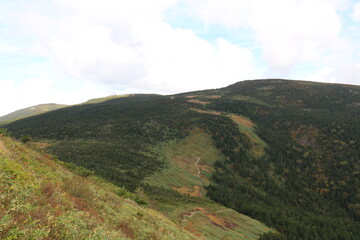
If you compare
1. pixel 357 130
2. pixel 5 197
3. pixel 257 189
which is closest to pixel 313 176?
pixel 257 189

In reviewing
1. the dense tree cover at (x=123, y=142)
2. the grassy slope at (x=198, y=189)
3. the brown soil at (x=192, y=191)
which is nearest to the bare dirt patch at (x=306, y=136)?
the grassy slope at (x=198, y=189)

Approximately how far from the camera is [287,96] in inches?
5989

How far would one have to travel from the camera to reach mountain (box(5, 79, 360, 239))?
106 ft

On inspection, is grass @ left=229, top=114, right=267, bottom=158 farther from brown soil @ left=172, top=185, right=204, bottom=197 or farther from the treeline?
brown soil @ left=172, top=185, right=204, bottom=197

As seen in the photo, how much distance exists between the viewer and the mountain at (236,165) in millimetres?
32250

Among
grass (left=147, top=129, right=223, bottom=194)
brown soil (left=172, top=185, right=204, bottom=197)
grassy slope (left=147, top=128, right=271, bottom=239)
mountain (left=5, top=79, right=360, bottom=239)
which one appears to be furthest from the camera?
grass (left=147, top=129, right=223, bottom=194)

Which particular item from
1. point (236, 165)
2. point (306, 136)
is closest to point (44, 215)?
point (236, 165)

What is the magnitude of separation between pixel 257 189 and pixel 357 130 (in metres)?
61.5

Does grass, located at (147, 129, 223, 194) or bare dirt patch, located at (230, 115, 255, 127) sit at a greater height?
bare dirt patch, located at (230, 115, 255, 127)

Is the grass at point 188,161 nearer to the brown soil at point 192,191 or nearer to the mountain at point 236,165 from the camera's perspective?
the mountain at point 236,165

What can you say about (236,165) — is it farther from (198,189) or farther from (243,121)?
(243,121)

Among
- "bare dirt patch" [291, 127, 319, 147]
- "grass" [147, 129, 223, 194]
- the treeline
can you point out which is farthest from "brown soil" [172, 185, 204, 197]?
"bare dirt patch" [291, 127, 319, 147]

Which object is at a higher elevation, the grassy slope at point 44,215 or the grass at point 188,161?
the grassy slope at point 44,215

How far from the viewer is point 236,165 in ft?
211
